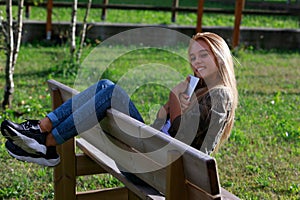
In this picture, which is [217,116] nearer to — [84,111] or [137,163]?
[137,163]

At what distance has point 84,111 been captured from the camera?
3.53m

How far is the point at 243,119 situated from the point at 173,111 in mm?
3591

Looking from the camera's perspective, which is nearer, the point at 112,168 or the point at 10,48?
the point at 112,168

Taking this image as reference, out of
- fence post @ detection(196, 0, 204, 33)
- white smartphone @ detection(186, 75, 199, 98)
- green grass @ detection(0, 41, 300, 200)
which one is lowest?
green grass @ detection(0, 41, 300, 200)

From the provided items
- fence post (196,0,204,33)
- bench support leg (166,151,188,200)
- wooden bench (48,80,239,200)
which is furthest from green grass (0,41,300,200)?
bench support leg (166,151,188,200)

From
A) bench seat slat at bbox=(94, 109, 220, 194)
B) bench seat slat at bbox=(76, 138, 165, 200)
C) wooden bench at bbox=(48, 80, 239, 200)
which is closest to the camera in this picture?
bench seat slat at bbox=(94, 109, 220, 194)

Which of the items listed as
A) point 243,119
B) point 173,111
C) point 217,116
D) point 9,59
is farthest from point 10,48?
point 217,116

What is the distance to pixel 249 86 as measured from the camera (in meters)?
9.16

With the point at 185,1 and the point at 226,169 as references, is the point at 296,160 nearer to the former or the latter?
the point at 226,169

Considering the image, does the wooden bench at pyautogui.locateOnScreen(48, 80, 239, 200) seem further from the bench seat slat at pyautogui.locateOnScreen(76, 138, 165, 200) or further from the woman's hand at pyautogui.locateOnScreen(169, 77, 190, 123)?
the woman's hand at pyautogui.locateOnScreen(169, 77, 190, 123)

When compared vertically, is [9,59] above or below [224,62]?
below

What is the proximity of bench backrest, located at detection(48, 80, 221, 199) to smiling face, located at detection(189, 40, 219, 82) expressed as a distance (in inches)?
20.0

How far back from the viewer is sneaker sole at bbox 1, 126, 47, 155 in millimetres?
3529

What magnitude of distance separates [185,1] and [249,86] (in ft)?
42.9
